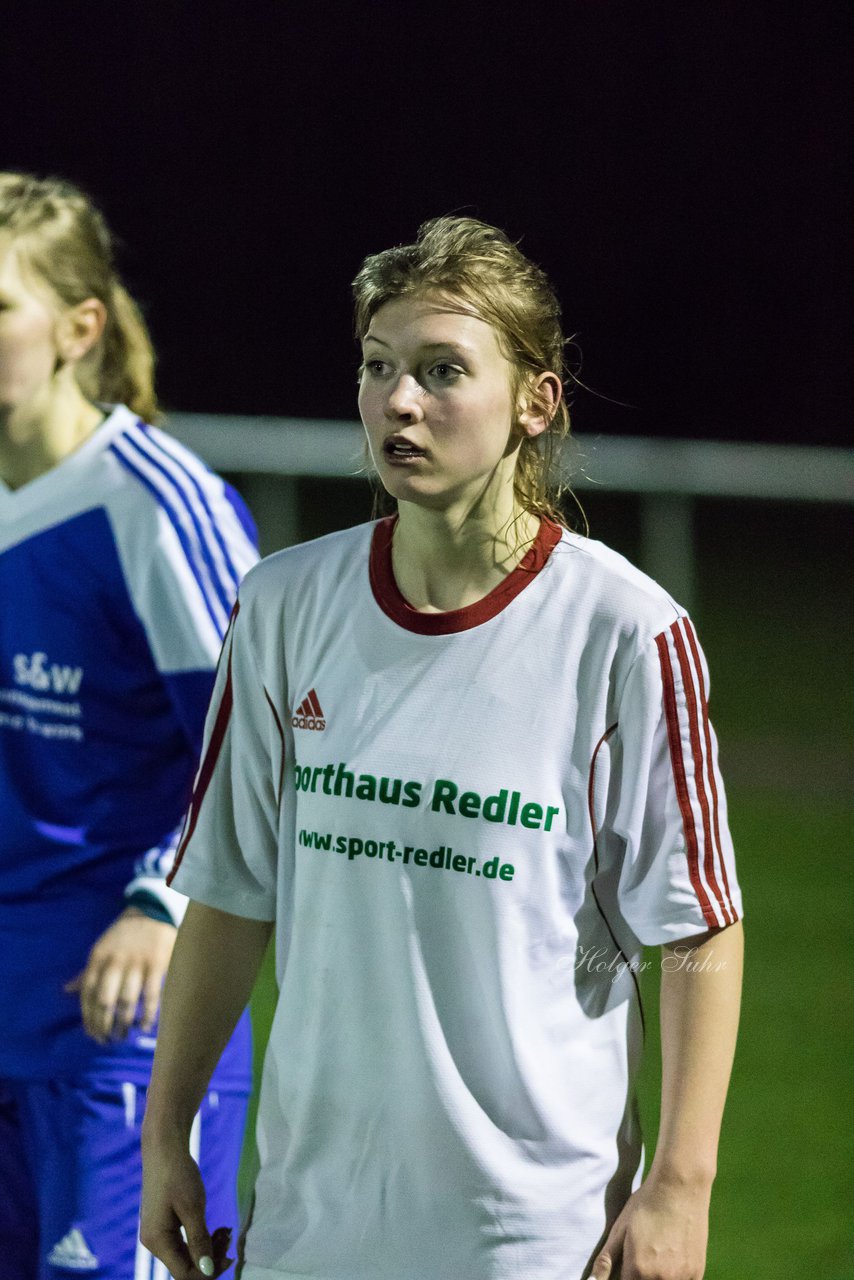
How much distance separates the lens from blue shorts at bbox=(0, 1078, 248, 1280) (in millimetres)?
2533

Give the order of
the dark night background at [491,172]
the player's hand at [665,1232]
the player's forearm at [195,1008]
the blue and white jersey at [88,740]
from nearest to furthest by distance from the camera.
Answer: the player's hand at [665,1232] → the player's forearm at [195,1008] → the blue and white jersey at [88,740] → the dark night background at [491,172]

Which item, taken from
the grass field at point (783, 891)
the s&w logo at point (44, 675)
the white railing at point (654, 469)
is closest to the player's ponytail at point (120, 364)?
the s&w logo at point (44, 675)

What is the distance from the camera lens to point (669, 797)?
71.1 inches

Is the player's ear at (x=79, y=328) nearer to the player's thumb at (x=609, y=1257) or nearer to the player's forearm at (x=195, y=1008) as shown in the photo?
the player's forearm at (x=195, y=1008)

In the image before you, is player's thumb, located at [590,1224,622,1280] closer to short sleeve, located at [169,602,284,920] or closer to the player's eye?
short sleeve, located at [169,602,284,920]

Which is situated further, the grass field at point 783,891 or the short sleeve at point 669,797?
the grass field at point 783,891

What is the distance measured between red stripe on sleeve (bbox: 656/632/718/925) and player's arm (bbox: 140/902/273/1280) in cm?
52

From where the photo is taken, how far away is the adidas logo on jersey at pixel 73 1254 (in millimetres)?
2518

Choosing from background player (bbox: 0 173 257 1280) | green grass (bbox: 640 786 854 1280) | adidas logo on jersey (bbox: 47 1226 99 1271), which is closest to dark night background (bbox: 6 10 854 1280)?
green grass (bbox: 640 786 854 1280)

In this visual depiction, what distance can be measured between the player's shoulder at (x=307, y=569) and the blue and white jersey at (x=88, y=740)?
2.06 ft

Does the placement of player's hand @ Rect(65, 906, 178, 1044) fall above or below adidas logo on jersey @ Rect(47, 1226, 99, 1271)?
above

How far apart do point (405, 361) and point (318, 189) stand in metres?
17.4

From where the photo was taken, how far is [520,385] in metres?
1.88

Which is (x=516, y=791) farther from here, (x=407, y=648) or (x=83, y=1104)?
(x=83, y=1104)
